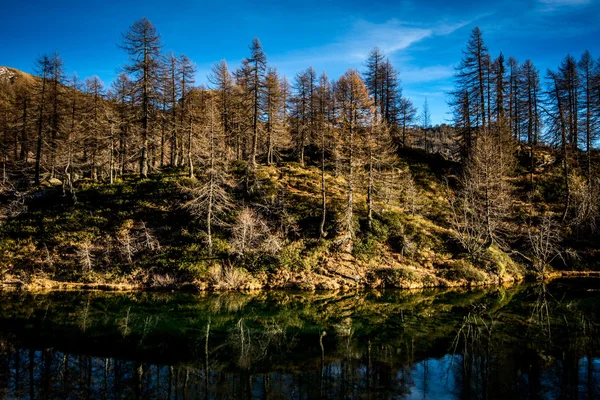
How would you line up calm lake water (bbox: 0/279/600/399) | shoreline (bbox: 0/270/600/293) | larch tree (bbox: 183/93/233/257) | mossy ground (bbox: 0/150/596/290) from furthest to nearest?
larch tree (bbox: 183/93/233/257)
mossy ground (bbox: 0/150/596/290)
shoreline (bbox: 0/270/600/293)
calm lake water (bbox: 0/279/600/399)

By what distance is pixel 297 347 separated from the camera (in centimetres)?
1386

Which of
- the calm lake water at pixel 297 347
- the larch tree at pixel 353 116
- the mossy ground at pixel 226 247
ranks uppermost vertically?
the larch tree at pixel 353 116

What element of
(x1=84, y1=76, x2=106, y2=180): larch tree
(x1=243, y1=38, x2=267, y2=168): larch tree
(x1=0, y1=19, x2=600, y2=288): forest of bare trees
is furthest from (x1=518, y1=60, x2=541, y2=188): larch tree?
(x1=84, y1=76, x2=106, y2=180): larch tree

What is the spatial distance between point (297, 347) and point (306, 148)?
39.3m

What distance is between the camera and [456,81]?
42.6 meters

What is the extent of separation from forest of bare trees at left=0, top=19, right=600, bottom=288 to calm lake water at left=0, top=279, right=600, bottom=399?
8077 millimetres

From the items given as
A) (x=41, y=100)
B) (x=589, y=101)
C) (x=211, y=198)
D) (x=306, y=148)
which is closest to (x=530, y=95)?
(x=589, y=101)

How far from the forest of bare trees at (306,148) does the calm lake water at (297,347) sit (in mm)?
8077

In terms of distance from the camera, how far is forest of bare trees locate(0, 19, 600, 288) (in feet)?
96.3

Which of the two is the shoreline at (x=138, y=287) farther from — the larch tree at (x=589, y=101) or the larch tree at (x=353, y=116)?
the larch tree at (x=589, y=101)

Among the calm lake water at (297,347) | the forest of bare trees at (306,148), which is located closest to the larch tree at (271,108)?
the forest of bare trees at (306,148)

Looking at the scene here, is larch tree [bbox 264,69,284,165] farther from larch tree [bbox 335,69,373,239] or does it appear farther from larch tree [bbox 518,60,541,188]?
larch tree [bbox 518,60,541,188]

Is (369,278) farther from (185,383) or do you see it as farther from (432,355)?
(185,383)

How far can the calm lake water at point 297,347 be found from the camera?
1035 cm
